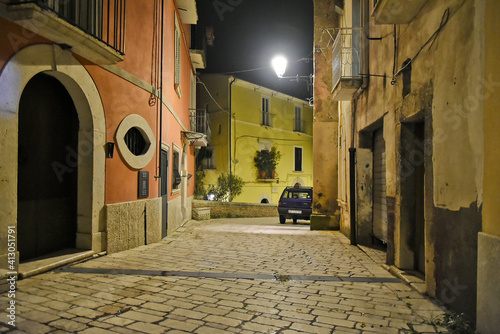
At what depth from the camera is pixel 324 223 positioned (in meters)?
11.4

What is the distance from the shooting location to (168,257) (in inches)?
244

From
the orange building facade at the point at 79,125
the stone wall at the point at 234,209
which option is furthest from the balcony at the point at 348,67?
the stone wall at the point at 234,209

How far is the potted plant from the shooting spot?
985 inches

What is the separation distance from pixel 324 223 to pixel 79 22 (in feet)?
29.4

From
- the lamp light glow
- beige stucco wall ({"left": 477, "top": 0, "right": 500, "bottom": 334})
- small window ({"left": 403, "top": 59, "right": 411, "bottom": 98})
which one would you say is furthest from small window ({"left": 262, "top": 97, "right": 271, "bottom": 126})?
A: beige stucco wall ({"left": 477, "top": 0, "right": 500, "bottom": 334})

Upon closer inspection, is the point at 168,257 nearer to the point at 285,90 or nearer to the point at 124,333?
the point at 124,333

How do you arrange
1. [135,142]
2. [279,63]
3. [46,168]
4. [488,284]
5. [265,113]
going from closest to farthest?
[488,284] < [46,168] < [135,142] < [279,63] < [265,113]

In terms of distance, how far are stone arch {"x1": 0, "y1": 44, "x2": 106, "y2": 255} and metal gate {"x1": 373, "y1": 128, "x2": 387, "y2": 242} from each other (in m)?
5.62

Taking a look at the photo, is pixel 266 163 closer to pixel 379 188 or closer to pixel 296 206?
pixel 296 206

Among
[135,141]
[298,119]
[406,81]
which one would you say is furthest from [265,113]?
[406,81]

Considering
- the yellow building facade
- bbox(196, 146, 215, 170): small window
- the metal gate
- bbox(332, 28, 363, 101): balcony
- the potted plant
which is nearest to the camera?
the metal gate

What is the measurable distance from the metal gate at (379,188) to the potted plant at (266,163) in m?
17.1

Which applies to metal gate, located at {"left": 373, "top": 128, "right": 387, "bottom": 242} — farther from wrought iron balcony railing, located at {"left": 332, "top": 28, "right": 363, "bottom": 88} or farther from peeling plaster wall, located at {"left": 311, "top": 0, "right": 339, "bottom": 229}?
peeling plaster wall, located at {"left": 311, "top": 0, "right": 339, "bottom": 229}

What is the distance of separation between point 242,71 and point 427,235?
22.0m
